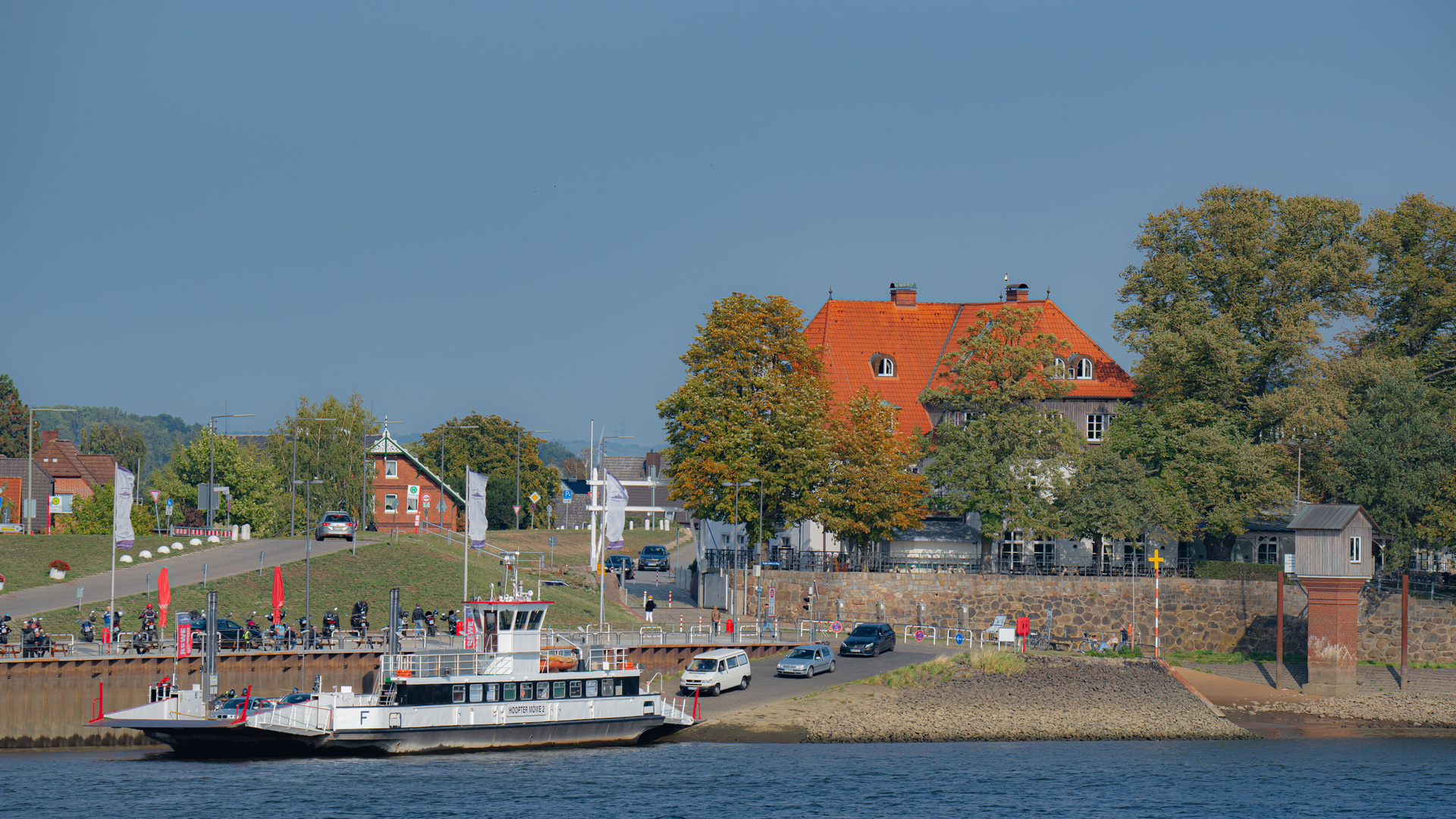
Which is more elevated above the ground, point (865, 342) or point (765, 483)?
point (865, 342)

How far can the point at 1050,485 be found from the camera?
72.1 meters

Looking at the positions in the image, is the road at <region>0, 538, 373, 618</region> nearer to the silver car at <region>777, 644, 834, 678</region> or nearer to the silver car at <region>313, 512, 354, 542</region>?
the silver car at <region>313, 512, 354, 542</region>

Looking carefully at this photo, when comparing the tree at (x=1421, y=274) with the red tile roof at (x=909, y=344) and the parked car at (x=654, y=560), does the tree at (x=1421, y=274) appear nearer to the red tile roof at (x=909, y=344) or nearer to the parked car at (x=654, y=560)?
the red tile roof at (x=909, y=344)

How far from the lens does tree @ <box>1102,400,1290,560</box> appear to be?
6900 cm

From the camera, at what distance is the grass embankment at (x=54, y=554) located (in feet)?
222

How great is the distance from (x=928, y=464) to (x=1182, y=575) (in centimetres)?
1428

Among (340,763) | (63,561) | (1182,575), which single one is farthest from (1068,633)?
(63,561)

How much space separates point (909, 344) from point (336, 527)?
35571 mm

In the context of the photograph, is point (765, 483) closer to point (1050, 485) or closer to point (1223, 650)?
point (1050, 485)

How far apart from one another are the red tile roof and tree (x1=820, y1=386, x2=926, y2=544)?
15.2 ft

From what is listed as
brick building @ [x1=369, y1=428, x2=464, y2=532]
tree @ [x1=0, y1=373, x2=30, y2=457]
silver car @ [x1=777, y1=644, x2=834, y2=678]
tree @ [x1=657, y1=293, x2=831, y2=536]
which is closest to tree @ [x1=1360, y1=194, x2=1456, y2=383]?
tree @ [x1=657, y1=293, x2=831, y2=536]

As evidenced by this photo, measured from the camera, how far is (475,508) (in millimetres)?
59031

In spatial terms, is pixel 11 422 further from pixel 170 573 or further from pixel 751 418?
pixel 751 418

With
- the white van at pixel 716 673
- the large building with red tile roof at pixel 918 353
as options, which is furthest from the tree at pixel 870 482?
the white van at pixel 716 673
